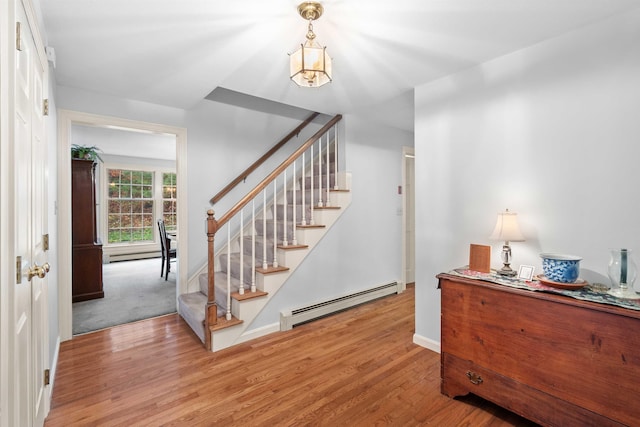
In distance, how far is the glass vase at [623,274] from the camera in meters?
1.52

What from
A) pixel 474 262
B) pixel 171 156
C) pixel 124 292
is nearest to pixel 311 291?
pixel 474 262

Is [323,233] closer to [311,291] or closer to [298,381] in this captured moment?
[311,291]

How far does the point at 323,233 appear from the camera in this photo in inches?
131

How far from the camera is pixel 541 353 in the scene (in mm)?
1604

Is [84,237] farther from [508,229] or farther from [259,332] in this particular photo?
[508,229]

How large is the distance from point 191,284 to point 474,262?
2915 mm

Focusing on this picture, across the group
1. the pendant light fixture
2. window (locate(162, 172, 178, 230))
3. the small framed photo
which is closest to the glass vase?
the small framed photo

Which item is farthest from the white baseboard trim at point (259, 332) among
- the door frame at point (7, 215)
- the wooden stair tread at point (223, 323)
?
the door frame at point (7, 215)

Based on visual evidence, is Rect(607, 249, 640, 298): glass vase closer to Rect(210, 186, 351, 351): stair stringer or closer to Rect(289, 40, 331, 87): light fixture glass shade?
Rect(289, 40, 331, 87): light fixture glass shade

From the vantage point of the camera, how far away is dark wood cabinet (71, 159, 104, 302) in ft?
12.6

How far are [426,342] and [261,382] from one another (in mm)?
1462

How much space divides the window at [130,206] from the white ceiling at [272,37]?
4.79 m

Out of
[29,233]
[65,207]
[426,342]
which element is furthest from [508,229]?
[65,207]

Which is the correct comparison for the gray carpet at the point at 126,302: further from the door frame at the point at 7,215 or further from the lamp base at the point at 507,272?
the lamp base at the point at 507,272
